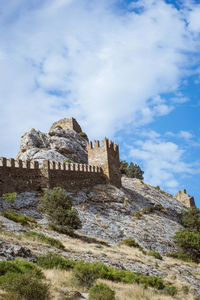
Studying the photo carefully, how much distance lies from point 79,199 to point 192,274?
567 inches

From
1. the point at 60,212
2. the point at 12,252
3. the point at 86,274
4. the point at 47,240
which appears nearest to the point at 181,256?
the point at 60,212

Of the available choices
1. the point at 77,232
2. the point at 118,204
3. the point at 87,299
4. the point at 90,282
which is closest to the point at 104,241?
the point at 77,232

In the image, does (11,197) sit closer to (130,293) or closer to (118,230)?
(118,230)

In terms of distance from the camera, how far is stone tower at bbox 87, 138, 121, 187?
124ft

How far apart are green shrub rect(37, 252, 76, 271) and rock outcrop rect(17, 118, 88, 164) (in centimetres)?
2727

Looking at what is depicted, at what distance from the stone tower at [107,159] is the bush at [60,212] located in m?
12.0

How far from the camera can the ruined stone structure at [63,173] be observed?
28172mm

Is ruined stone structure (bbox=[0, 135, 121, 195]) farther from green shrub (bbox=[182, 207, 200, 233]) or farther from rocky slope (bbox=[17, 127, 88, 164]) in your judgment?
green shrub (bbox=[182, 207, 200, 233])

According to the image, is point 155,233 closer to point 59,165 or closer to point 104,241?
point 104,241

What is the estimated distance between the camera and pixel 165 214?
38.2m

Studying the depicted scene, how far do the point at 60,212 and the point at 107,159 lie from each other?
14.3 metres

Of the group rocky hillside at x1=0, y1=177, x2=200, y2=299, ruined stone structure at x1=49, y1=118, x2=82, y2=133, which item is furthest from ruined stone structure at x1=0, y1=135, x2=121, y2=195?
ruined stone structure at x1=49, y1=118, x2=82, y2=133

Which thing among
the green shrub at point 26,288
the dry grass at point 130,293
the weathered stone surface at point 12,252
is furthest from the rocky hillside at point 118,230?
the dry grass at point 130,293

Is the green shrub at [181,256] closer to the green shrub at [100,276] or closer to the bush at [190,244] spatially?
the bush at [190,244]
